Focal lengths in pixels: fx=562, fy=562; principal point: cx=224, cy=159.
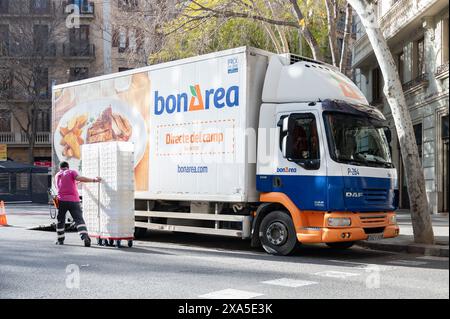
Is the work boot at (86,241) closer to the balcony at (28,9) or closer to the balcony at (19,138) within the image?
the balcony at (28,9)

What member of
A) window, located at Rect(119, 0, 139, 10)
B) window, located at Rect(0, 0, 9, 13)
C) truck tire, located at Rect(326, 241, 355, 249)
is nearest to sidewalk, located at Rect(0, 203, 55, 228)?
window, located at Rect(119, 0, 139, 10)

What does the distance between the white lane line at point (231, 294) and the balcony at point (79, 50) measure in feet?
145

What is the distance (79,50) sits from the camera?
48.4m

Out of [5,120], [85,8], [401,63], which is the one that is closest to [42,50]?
[5,120]

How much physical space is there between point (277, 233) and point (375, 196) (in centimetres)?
190

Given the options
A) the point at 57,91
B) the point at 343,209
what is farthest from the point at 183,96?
the point at 57,91

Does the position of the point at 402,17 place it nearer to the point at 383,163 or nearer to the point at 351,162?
the point at 383,163

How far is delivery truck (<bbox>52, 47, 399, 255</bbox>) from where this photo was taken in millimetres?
9883

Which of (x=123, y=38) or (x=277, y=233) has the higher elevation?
(x=123, y=38)

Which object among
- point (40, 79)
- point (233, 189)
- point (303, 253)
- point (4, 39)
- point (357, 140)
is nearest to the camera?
point (357, 140)

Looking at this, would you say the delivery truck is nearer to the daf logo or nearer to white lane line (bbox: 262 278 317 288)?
the daf logo

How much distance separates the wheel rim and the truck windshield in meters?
1.61

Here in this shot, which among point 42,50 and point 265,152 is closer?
point 265,152
